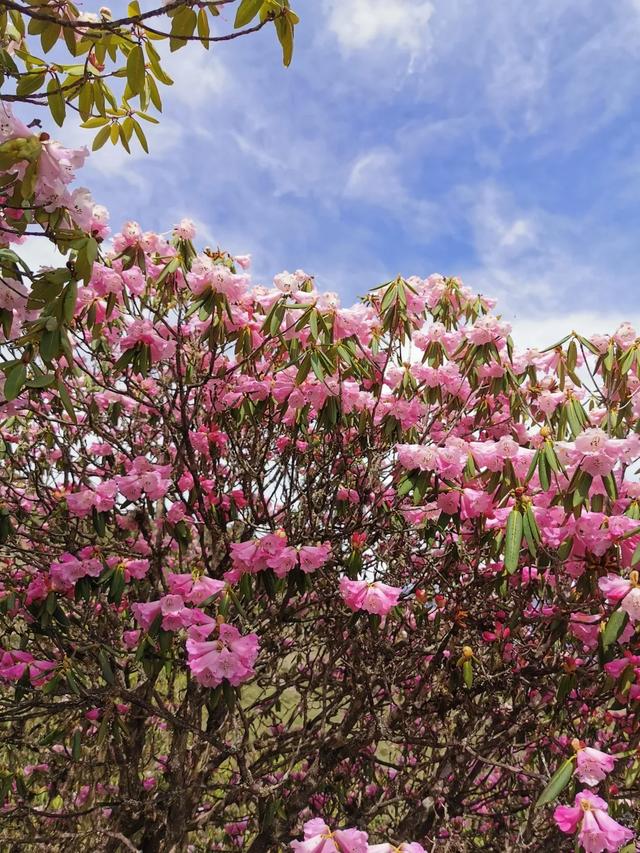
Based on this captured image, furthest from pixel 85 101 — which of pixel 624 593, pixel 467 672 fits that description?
pixel 467 672

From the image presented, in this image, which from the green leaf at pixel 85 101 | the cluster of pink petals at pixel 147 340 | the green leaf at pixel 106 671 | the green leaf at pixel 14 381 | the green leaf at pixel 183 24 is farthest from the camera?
the cluster of pink petals at pixel 147 340

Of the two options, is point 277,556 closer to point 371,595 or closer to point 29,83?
point 371,595

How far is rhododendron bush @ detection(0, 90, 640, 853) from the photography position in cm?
214

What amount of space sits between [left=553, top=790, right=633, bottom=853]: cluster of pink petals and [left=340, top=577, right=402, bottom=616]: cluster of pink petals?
78 centimetres

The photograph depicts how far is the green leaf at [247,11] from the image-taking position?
1.33 metres

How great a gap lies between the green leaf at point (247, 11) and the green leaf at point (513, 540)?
1.57 meters

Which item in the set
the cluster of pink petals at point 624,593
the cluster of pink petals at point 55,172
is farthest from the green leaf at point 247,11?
the cluster of pink petals at point 624,593

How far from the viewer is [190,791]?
2.79m

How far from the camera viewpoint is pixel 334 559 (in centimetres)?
268

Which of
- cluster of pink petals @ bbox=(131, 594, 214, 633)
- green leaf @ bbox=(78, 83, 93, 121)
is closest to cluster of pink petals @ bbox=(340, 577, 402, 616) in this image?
cluster of pink petals @ bbox=(131, 594, 214, 633)

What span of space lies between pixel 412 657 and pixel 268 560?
3.49 ft

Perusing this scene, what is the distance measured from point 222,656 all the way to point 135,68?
1.67 metres

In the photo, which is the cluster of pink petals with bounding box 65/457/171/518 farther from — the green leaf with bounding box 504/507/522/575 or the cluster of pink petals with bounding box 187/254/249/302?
the green leaf with bounding box 504/507/522/575

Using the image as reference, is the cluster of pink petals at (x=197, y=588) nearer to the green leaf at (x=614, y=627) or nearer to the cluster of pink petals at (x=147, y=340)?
the cluster of pink petals at (x=147, y=340)
